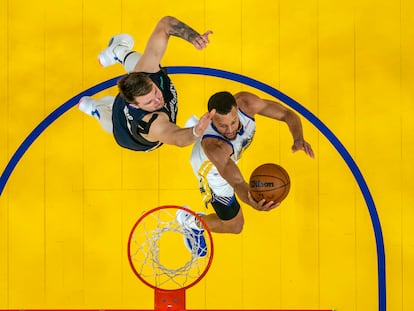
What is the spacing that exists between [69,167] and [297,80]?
232 cm

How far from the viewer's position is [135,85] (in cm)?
403

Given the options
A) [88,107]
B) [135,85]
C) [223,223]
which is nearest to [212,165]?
[223,223]

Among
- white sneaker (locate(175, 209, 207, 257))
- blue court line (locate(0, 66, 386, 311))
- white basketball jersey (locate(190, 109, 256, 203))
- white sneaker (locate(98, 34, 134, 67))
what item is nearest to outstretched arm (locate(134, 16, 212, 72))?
white sneaker (locate(98, 34, 134, 67))

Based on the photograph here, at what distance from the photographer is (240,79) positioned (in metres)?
5.31

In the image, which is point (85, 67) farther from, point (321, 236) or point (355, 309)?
point (355, 309)

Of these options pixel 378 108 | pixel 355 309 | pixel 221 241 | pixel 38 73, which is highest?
pixel 38 73

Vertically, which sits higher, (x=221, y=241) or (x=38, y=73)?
(x=38, y=73)

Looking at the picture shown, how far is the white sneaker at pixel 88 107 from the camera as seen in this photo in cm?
484

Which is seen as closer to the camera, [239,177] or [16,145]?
[239,177]

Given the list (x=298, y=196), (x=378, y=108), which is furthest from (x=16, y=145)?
(x=378, y=108)

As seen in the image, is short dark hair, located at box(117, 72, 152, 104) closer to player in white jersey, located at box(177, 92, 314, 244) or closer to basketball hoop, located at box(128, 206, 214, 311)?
player in white jersey, located at box(177, 92, 314, 244)

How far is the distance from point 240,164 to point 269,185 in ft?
4.43

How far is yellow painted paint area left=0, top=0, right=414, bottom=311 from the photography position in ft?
17.2

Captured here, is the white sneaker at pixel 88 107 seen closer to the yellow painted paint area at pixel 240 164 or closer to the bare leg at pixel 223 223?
the yellow painted paint area at pixel 240 164
